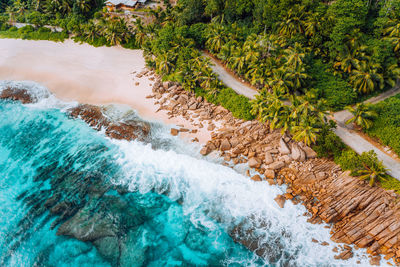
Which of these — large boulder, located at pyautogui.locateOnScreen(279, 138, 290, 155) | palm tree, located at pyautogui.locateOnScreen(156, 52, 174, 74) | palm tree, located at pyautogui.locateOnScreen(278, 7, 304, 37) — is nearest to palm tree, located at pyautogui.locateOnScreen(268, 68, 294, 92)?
large boulder, located at pyautogui.locateOnScreen(279, 138, 290, 155)

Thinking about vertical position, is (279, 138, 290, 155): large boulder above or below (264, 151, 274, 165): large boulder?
above

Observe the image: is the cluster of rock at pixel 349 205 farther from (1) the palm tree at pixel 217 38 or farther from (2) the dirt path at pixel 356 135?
(1) the palm tree at pixel 217 38

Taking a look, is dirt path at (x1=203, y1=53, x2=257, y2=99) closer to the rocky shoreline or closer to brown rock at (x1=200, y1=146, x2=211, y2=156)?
the rocky shoreline

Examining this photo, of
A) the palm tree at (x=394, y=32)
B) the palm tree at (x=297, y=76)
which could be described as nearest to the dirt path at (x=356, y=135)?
the palm tree at (x=297, y=76)

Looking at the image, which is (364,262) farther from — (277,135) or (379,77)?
(379,77)

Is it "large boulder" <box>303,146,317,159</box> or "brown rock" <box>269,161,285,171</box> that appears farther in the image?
"brown rock" <box>269,161,285,171</box>

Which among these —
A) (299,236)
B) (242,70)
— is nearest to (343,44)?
(242,70)
